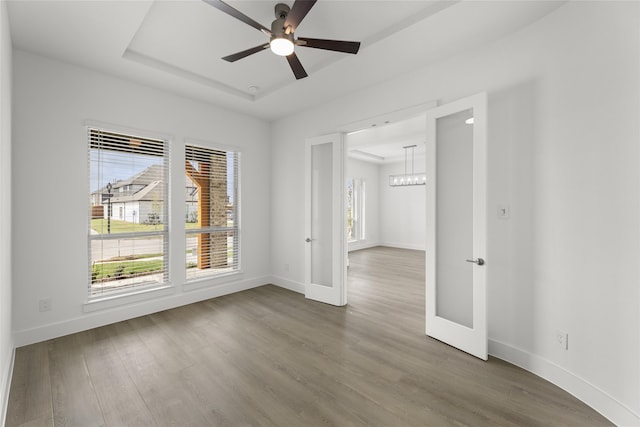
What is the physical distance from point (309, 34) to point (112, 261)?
11.5ft

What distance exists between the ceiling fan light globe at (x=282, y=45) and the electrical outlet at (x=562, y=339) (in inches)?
124

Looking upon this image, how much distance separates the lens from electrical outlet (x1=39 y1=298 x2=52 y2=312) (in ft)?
9.29

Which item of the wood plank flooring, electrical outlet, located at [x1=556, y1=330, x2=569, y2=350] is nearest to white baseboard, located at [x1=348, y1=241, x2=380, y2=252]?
the wood plank flooring

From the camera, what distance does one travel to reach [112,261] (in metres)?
3.36

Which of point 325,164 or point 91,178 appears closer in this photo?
point 91,178

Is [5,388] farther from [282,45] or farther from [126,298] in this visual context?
[282,45]

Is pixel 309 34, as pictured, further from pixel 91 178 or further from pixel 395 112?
pixel 91 178

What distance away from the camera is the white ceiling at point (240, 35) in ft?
7.25

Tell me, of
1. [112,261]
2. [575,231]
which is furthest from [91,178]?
[575,231]

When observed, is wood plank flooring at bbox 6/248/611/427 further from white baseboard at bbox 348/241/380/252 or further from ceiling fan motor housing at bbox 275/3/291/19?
white baseboard at bbox 348/241/380/252

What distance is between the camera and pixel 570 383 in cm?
205

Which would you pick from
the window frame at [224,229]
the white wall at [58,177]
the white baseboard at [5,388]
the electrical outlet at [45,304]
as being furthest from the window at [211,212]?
the white baseboard at [5,388]

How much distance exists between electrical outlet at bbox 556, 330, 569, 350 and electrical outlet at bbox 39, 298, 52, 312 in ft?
15.9

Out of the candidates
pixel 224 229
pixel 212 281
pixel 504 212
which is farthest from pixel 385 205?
pixel 504 212
